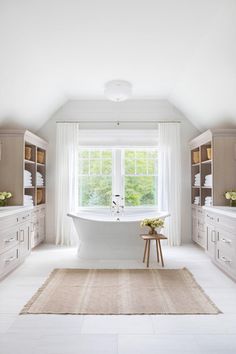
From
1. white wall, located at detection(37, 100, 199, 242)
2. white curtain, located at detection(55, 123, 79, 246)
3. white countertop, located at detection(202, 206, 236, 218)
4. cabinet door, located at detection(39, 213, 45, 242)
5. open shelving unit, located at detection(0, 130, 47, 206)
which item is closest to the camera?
white countertop, located at detection(202, 206, 236, 218)

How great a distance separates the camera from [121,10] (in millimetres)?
3389

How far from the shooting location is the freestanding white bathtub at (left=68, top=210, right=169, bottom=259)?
206 inches

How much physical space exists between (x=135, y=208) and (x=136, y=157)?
1025mm

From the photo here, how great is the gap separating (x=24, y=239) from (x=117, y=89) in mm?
2650

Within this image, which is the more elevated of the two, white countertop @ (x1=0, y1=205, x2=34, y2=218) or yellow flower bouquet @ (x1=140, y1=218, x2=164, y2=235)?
white countertop @ (x1=0, y1=205, x2=34, y2=218)

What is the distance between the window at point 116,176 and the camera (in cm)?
684

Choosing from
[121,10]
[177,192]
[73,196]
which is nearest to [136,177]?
[177,192]

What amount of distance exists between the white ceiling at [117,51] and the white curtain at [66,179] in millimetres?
732

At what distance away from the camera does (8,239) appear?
418cm

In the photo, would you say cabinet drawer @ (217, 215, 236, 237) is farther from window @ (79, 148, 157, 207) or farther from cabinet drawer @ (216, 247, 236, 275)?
window @ (79, 148, 157, 207)

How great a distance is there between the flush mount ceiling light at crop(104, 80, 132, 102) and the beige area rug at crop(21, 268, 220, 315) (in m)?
2.60

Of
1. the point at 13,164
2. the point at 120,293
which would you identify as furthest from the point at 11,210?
the point at 120,293

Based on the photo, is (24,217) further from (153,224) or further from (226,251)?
(226,251)

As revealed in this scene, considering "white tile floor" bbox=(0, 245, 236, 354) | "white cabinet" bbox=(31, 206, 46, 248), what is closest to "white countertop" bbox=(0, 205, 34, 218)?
"white cabinet" bbox=(31, 206, 46, 248)
